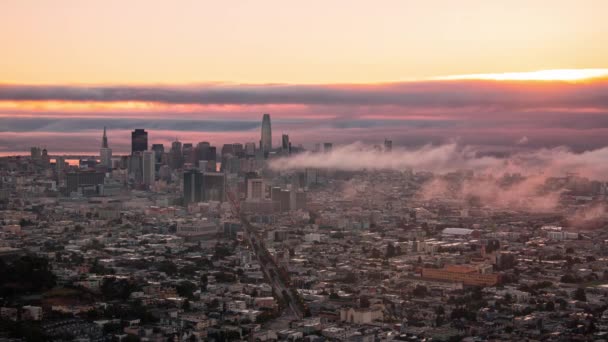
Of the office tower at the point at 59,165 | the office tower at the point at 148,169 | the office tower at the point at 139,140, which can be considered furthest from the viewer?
the office tower at the point at 139,140

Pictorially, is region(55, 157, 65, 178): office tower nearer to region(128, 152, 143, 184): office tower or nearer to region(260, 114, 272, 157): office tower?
region(128, 152, 143, 184): office tower

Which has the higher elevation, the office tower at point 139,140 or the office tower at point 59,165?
the office tower at point 139,140

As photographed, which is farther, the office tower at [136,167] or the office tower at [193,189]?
the office tower at [136,167]

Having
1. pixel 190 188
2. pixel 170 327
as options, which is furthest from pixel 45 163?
pixel 170 327

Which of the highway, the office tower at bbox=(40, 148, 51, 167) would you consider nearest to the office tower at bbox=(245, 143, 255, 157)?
the office tower at bbox=(40, 148, 51, 167)

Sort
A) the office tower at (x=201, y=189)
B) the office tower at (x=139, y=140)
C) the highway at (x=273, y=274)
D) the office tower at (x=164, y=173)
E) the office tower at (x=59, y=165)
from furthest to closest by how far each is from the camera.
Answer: the office tower at (x=139, y=140) < the office tower at (x=59, y=165) < the office tower at (x=164, y=173) < the office tower at (x=201, y=189) < the highway at (x=273, y=274)

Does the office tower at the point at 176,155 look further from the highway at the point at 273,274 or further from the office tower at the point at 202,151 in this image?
the highway at the point at 273,274

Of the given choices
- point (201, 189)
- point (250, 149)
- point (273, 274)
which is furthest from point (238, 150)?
point (273, 274)

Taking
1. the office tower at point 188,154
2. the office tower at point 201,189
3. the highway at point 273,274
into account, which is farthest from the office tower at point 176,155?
the highway at point 273,274
